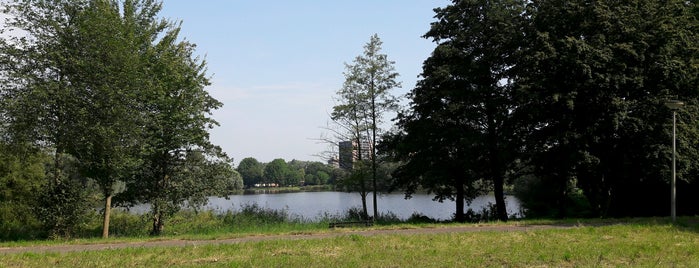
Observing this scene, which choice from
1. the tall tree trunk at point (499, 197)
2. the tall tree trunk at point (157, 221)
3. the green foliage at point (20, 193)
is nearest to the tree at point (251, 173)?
the green foliage at point (20, 193)

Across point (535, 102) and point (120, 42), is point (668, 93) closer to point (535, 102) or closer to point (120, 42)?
point (535, 102)

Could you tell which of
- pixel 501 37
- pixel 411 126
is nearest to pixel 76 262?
pixel 411 126

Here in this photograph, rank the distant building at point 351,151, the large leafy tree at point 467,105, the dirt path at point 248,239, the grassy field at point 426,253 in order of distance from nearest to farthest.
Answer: the grassy field at point 426,253, the dirt path at point 248,239, the large leafy tree at point 467,105, the distant building at point 351,151

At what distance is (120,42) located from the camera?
17156mm

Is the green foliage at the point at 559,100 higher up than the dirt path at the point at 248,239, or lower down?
higher up

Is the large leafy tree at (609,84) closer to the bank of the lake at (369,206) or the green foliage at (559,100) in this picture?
the green foliage at (559,100)

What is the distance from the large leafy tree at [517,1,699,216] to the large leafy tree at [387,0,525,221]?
157cm

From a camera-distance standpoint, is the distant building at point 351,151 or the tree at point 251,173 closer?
the distant building at point 351,151

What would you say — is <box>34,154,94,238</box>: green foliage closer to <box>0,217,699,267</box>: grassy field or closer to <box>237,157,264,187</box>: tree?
<box>0,217,699,267</box>: grassy field

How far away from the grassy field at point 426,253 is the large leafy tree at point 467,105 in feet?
32.0

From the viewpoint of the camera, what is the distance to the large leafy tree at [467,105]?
23453 mm

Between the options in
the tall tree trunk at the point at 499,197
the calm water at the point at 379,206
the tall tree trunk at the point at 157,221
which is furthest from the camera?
the calm water at the point at 379,206

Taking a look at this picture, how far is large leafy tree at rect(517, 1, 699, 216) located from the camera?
20172 millimetres

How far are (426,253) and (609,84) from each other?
13418 millimetres
